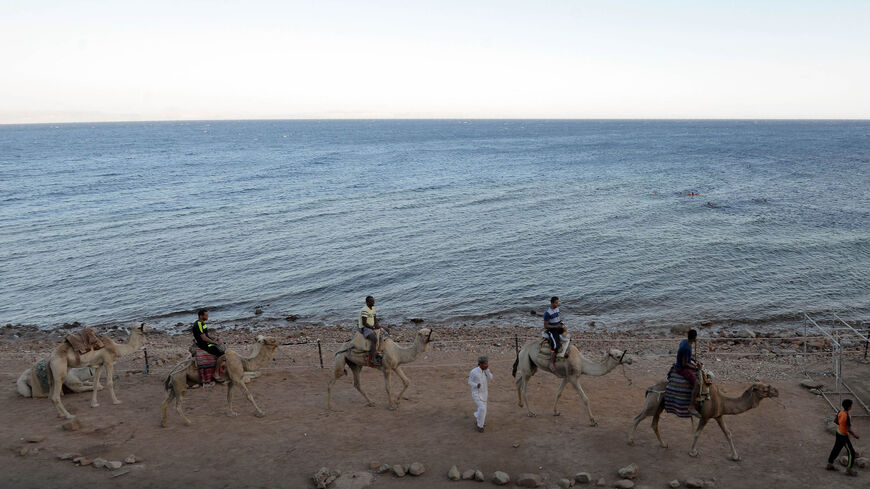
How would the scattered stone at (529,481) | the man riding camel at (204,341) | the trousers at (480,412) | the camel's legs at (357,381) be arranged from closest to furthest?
the scattered stone at (529,481), the trousers at (480,412), the man riding camel at (204,341), the camel's legs at (357,381)

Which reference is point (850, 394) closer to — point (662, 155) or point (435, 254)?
point (435, 254)

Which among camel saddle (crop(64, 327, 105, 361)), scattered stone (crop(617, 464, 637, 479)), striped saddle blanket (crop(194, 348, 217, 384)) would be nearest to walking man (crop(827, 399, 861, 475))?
scattered stone (crop(617, 464, 637, 479))

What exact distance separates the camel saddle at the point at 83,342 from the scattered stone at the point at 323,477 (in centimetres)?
736

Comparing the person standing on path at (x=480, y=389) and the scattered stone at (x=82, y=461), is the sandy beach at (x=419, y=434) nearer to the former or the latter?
the scattered stone at (x=82, y=461)

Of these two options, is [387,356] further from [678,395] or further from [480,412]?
[678,395]

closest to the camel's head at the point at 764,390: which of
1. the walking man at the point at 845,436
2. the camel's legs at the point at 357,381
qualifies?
the walking man at the point at 845,436

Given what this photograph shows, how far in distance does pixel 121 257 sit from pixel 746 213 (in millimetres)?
47484

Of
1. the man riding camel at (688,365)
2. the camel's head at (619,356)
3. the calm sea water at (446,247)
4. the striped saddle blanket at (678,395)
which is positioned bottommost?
the calm sea water at (446,247)

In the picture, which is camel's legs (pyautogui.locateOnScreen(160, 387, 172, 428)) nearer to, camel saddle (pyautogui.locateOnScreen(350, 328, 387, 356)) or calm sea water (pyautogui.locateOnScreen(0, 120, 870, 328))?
camel saddle (pyautogui.locateOnScreen(350, 328, 387, 356))

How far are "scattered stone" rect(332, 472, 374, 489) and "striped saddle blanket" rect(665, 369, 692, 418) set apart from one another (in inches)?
248

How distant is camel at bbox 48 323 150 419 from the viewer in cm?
1508

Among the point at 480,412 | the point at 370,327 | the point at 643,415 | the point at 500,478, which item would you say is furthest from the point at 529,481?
the point at 370,327

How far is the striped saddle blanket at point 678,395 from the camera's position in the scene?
41.1ft

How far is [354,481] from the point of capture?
12.0 m
